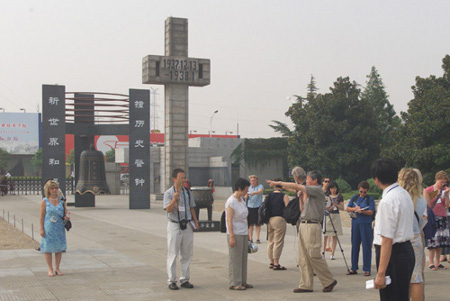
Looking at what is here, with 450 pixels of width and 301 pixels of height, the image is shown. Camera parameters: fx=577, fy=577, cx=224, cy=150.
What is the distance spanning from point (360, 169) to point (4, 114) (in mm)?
75343

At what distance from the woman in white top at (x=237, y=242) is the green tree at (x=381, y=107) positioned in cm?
3510

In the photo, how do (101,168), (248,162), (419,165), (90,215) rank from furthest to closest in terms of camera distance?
(248,162)
(101,168)
(419,165)
(90,215)

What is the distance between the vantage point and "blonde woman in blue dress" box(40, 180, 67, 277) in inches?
387

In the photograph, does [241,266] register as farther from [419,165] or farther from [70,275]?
[419,165]

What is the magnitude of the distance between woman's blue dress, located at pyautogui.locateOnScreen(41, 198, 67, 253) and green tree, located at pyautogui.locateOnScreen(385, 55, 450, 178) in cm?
2065

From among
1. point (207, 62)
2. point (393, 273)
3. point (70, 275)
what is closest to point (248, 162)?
point (207, 62)

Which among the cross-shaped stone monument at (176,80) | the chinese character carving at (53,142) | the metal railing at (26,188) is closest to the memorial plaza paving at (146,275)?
the chinese character carving at (53,142)

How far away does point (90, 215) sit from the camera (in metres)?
24.1

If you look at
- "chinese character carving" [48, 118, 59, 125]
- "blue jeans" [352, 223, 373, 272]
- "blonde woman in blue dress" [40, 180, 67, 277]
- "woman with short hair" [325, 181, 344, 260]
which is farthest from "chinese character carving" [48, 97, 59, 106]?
"blue jeans" [352, 223, 373, 272]

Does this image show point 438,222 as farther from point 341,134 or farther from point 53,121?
point 341,134

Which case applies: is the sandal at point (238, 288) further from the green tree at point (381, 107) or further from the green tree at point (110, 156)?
the green tree at point (110, 156)

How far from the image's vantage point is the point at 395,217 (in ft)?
15.8

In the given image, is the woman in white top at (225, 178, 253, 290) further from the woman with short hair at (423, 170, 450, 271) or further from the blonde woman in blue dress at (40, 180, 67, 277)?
the woman with short hair at (423, 170, 450, 271)

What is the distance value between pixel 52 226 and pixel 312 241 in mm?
4573
